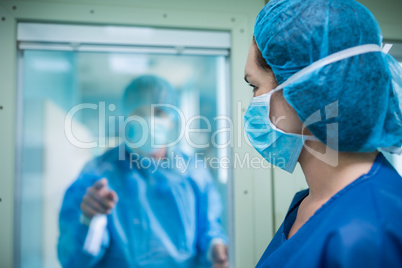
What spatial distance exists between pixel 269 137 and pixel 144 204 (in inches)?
26.2

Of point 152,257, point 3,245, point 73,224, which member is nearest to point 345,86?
point 152,257

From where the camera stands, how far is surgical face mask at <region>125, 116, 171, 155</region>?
1.19 m

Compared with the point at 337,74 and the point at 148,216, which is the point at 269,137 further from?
the point at 148,216

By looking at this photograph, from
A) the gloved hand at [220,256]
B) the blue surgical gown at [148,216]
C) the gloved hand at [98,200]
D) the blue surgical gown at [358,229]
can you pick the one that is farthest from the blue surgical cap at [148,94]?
the blue surgical gown at [358,229]

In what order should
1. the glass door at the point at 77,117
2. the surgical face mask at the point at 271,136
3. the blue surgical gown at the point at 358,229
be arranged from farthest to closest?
the glass door at the point at 77,117 < the surgical face mask at the point at 271,136 < the blue surgical gown at the point at 358,229

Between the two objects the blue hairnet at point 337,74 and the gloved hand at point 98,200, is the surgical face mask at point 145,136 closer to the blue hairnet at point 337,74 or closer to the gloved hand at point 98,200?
the gloved hand at point 98,200

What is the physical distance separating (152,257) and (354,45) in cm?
105

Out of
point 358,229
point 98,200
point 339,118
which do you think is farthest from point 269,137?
point 98,200

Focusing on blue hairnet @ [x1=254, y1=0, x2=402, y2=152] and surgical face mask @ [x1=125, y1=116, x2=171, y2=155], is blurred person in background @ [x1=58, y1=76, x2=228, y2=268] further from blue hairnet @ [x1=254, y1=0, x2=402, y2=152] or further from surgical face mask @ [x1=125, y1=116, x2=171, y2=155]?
blue hairnet @ [x1=254, y1=0, x2=402, y2=152]

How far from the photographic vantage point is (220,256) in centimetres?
122

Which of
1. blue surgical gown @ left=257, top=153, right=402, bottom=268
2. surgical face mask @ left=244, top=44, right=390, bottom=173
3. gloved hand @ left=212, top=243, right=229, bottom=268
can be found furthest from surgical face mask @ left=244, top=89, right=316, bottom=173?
gloved hand @ left=212, top=243, right=229, bottom=268

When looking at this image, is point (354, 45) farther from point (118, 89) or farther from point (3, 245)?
point (3, 245)

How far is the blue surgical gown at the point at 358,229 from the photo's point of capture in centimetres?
51

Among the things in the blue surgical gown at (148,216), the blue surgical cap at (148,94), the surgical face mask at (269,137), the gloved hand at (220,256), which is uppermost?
the blue surgical cap at (148,94)
